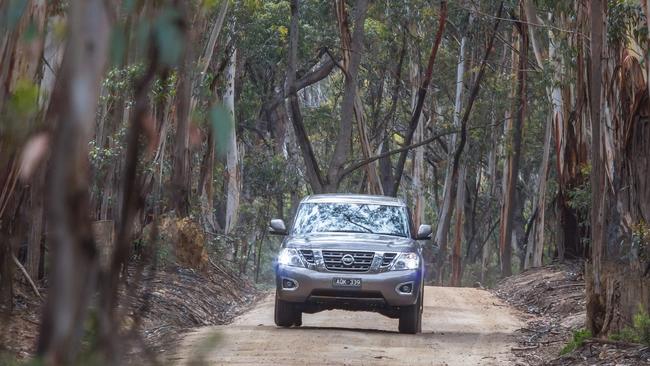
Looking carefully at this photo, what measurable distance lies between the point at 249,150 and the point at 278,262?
26092 mm

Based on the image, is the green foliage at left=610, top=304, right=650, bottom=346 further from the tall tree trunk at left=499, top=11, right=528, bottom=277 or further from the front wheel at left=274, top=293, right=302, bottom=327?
the tall tree trunk at left=499, top=11, right=528, bottom=277

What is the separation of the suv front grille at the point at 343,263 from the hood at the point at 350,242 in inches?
2.4

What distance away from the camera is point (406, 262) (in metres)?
14.9

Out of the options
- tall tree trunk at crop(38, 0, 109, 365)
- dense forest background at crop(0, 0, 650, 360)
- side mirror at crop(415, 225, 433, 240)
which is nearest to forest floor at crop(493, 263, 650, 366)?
dense forest background at crop(0, 0, 650, 360)

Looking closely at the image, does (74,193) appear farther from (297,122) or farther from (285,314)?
(297,122)

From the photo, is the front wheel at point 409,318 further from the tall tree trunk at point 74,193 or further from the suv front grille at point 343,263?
the tall tree trunk at point 74,193

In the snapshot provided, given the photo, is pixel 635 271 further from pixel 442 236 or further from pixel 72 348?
pixel 442 236

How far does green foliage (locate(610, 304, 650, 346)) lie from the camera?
460 inches

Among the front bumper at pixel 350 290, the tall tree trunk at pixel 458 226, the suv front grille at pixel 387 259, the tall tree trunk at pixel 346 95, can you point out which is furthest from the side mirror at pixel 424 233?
the tall tree trunk at pixel 458 226

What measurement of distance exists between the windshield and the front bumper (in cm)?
93

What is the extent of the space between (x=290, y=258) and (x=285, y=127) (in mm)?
25077

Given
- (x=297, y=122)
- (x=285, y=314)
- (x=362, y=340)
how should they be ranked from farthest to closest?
(x=297, y=122) → (x=285, y=314) → (x=362, y=340)

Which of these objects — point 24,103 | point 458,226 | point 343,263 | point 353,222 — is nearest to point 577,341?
point 343,263

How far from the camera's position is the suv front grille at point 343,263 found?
1476 centimetres
